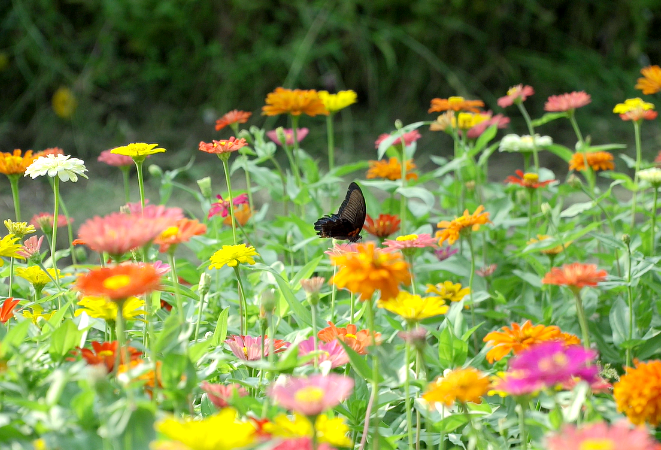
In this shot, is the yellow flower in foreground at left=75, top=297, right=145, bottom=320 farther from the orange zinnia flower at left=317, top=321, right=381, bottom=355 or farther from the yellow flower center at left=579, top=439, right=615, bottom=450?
the yellow flower center at left=579, top=439, right=615, bottom=450

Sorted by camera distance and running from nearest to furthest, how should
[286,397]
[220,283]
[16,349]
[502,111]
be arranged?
1. [286,397]
2. [16,349]
3. [220,283]
4. [502,111]

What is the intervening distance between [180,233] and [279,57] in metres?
1.81

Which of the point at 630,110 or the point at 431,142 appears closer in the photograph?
the point at 630,110

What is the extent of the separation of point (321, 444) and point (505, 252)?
87 centimetres

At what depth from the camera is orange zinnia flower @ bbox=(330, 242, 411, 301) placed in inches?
21.0

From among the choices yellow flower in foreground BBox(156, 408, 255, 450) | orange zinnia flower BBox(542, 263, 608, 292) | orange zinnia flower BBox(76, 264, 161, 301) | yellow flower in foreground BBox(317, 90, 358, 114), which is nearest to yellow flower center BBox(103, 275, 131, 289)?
orange zinnia flower BBox(76, 264, 161, 301)

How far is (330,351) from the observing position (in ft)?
2.25

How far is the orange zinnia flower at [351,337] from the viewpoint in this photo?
0.69m

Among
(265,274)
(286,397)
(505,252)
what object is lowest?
(505,252)

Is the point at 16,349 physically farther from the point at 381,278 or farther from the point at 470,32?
the point at 470,32

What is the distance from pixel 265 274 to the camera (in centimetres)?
92

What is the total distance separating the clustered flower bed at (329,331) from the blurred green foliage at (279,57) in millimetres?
1028

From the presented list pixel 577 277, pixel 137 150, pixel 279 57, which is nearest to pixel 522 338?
pixel 577 277

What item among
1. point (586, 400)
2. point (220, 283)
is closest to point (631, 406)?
point (586, 400)
